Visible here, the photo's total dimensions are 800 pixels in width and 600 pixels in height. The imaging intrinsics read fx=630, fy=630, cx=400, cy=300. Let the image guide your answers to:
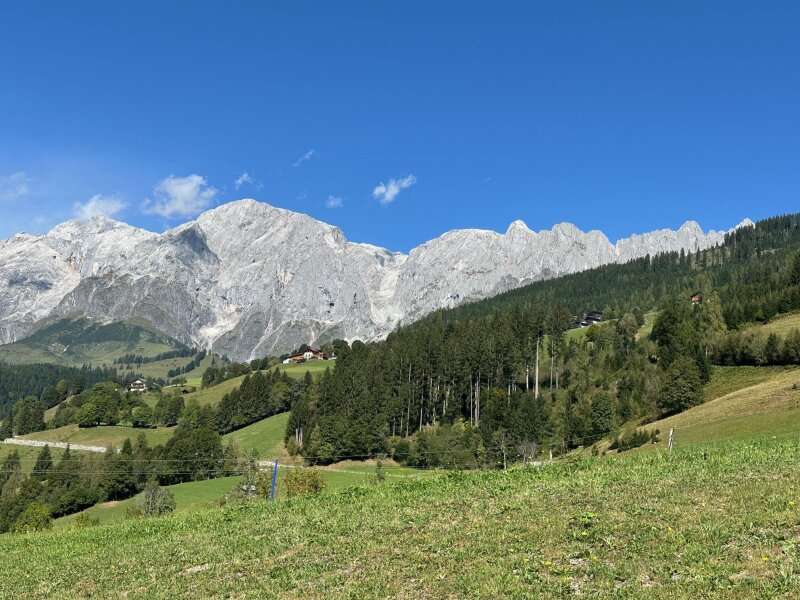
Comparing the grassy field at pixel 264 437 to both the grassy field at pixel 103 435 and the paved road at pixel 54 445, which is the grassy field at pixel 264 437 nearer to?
the grassy field at pixel 103 435

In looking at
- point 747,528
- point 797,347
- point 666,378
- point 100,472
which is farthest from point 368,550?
point 100,472

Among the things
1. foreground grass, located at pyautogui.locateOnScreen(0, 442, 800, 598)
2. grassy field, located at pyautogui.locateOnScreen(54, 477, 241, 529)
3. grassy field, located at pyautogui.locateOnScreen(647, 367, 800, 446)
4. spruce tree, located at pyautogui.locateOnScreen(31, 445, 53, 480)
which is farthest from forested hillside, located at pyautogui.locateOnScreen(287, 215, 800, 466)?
foreground grass, located at pyautogui.locateOnScreen(0, 442, 800, 598)

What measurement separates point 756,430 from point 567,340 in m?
129

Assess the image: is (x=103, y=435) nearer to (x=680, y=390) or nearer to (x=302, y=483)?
(x=680, y=390)

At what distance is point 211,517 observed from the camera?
2758 cm

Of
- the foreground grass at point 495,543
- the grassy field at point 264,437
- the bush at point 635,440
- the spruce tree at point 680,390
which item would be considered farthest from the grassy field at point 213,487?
the foreground grass at point 495,543

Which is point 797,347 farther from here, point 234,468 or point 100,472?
point 100,472

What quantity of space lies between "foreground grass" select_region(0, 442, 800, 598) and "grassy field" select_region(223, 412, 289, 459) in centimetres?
11868

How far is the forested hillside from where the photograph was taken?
112 meters

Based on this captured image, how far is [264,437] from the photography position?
160625 millimetres

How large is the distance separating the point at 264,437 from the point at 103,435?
60731mm

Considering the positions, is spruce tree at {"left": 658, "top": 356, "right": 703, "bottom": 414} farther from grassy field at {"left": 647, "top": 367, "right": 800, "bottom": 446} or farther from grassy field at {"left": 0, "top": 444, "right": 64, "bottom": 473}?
grassy field at {"left": 0, "top": 444, "right": 64, "bottom": 473}

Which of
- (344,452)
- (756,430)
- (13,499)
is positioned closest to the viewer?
(756,430)

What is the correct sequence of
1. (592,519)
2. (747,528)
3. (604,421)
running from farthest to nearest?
(604,421)
(592,519)
(747,528)
